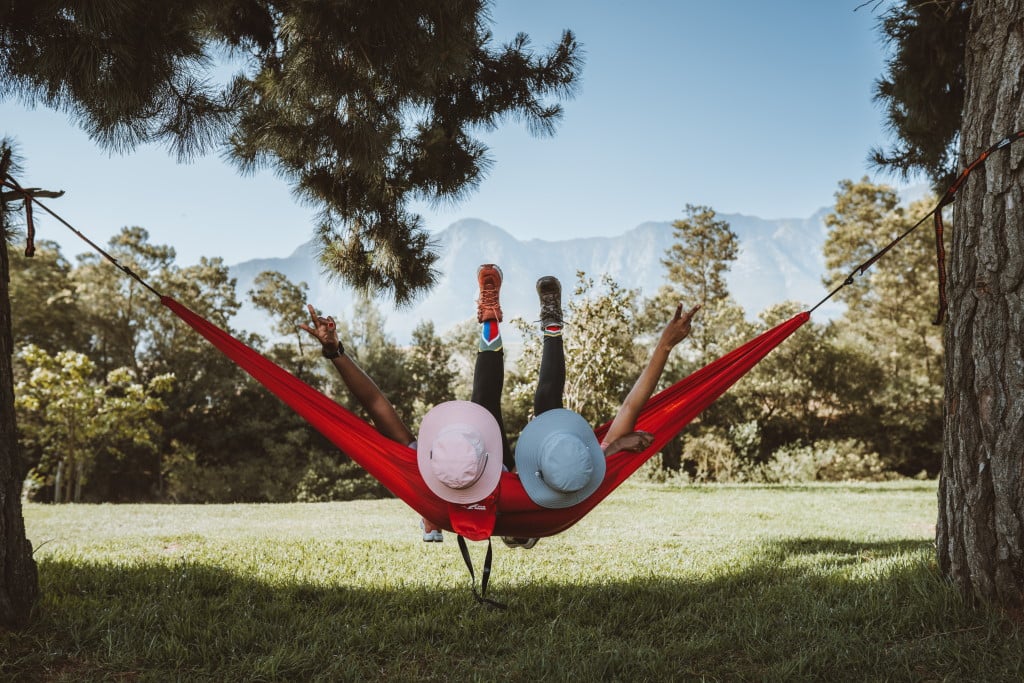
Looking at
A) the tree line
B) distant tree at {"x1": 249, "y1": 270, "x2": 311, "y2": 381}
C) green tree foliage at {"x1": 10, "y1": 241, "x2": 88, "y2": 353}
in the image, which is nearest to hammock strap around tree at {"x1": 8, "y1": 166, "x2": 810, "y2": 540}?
the tree line

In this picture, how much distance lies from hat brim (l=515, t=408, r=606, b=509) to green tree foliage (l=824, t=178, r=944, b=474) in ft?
35.6

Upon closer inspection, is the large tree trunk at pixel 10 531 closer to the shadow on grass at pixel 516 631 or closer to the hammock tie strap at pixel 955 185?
the shadow on grass at pixel 516 631

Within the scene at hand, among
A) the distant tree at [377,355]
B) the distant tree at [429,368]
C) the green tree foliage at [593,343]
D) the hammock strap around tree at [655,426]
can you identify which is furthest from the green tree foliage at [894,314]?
the hammock strap around tree at [655,426]

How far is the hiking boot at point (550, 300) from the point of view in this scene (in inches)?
83.1

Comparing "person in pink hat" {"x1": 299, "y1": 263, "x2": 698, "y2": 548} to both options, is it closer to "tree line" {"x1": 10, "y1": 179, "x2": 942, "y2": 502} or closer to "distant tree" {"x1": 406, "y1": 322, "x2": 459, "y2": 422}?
"tree line" {"x1": 10, "y1": 179, "x2": 942, "y2": 502}

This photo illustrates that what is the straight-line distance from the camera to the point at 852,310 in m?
15.5

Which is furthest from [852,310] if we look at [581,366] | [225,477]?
[225,477]

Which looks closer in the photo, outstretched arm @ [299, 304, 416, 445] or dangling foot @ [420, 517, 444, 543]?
outstretched arm @ [299, 304, 416, 445]

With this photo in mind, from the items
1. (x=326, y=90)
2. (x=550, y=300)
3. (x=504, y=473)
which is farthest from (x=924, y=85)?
(x=504, y=473)

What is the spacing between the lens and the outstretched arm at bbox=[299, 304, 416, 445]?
80.7 inches

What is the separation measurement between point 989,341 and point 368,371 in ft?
37.0

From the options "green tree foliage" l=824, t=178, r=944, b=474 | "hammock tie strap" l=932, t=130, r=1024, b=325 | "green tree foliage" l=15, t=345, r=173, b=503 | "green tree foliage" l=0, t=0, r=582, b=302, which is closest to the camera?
"hammock tie strap" l=932, t=130, r=1024, b=325

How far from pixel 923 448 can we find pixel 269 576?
11580mm

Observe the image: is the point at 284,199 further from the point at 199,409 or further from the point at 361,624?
the point at 199,409
